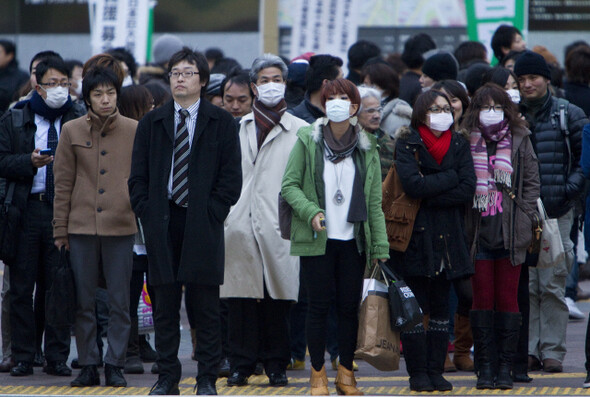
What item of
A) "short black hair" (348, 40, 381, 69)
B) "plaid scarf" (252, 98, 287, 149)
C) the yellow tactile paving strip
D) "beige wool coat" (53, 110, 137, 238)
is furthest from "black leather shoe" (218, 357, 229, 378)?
"short black hair" (348, 40, 381, 69)

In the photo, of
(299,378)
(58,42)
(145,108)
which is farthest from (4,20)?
(299,378)

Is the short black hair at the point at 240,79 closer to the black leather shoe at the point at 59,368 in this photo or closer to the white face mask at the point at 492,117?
the white face mask at the point at 492,117

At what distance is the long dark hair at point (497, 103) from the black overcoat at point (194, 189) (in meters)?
1.65

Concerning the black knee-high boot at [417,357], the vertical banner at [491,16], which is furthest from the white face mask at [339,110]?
the vertical banner at [491,16]

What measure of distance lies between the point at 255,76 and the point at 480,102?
5.07ft

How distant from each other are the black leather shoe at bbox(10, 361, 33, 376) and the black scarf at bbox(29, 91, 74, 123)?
1731 millimetres

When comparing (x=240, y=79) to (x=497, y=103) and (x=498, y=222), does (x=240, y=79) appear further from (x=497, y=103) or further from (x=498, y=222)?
(x=498, y=222)

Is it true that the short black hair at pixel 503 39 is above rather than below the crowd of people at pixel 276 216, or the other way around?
above

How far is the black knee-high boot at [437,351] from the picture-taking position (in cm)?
696

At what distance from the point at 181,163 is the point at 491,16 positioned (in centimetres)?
656

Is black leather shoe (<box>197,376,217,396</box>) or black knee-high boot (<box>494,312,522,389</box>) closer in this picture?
black leather shoe (<box>197,376,217,396</box>)

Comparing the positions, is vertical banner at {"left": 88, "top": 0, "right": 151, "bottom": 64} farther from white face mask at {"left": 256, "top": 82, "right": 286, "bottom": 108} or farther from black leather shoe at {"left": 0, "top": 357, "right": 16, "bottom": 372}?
white face mask at {"left": 256, "top": 82, "right": 286, "bottom": 108}

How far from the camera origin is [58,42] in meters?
21.8

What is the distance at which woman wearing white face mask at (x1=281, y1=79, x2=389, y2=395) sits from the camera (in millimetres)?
6676
